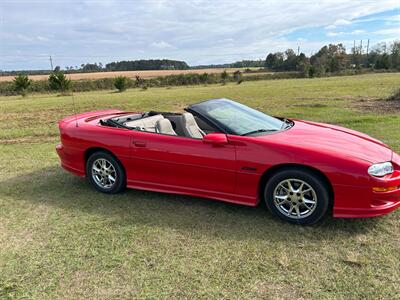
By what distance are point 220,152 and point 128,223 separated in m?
1.29

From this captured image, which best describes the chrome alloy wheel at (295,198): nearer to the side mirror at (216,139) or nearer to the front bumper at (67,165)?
the side mirror at (216,139)

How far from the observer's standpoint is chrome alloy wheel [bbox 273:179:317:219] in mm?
3348

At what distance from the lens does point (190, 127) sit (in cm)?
414

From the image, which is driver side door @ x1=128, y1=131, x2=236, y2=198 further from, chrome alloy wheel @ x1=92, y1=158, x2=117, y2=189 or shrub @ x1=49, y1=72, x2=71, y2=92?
shrub @ x1=49, y1=72, x2=71, y2=92

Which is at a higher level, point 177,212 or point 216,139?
point 216,139

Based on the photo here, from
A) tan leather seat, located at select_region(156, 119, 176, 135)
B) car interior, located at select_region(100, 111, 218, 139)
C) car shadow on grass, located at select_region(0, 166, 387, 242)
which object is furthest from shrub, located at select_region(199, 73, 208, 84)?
tan leather seat, located at select_region(156, 119, 176, 135)

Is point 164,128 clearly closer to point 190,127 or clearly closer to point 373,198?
point 190,127

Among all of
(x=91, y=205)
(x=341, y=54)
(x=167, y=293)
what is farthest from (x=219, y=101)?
(x=341, y=54)


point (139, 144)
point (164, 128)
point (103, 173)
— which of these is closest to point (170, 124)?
point (164, 128)

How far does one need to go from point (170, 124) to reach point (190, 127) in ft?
1.57

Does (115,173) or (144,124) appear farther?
(144,124)

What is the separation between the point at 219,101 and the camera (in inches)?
177

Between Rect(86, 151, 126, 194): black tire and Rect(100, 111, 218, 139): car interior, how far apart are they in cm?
46

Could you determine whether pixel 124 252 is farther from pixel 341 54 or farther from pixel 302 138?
pixel 341 54
